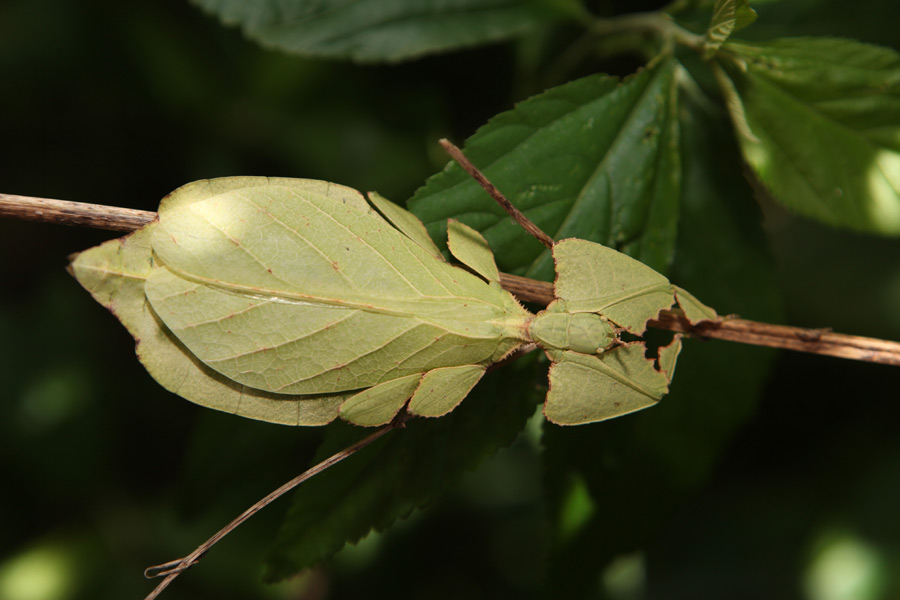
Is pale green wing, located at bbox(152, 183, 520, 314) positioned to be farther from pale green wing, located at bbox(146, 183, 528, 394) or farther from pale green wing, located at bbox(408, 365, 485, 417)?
pale green wing, located at bbox(408, 365, 485, 417)

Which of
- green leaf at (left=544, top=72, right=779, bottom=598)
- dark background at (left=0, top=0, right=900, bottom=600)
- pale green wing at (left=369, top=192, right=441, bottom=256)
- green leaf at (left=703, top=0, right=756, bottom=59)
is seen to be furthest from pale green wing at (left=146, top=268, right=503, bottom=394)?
dark background at (left=0, top=0, right=900, bottom=600)

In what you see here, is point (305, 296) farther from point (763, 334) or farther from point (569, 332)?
point (763, 334)

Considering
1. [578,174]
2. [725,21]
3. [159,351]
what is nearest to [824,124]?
[725,21]

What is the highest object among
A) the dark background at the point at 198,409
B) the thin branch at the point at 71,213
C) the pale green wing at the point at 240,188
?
the thin branch at the point at 71,213

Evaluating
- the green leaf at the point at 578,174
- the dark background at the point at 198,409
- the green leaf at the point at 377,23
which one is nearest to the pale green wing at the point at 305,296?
the green leaf at the point at 578,174

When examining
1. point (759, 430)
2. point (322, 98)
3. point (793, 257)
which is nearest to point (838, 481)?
point (759, 430)

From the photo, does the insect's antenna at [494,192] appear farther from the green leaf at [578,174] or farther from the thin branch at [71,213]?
the thin branch at [71,213]
